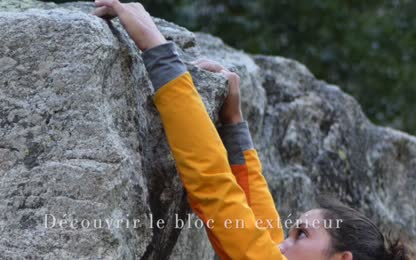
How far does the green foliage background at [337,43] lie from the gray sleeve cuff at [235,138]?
5830 mm

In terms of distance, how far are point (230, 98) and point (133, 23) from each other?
0.57 metres

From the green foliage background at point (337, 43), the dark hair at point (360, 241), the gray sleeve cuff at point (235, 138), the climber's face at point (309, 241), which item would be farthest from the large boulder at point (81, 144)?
the green foliage background at point (337, 43)

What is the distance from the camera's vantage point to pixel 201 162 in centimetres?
283

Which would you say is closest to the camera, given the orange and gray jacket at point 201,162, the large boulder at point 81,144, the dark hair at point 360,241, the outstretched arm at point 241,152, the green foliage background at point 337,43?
the large boulder at point 81,144

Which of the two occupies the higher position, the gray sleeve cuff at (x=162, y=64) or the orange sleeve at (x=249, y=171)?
the gray sleeve cuff at (x=162, y=64)

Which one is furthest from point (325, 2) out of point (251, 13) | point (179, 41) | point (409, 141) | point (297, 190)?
point (179, 41)

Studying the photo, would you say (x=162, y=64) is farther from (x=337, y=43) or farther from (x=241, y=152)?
(x=337, y=43)

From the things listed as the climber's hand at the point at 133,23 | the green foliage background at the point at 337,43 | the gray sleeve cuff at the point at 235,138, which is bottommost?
the green foliage background at the point at 337,43

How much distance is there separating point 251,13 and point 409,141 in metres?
4.34

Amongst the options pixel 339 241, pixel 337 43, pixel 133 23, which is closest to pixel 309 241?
pixel 339 241

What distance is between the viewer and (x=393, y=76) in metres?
9.98

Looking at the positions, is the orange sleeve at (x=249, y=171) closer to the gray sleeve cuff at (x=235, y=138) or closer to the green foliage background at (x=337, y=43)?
the gray sleeve cuff at (x=235, y=138)

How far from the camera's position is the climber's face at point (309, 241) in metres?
3.24

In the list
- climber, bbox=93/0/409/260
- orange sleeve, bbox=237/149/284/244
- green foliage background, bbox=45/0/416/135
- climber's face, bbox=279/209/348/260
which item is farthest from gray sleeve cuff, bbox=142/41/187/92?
green foliage background, bbox=45/0/416/135
